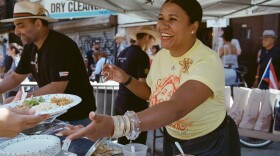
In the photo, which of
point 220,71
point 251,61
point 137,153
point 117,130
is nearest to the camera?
point 117,130

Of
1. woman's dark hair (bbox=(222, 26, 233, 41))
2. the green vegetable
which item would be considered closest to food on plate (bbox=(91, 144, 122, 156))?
the green vegetable

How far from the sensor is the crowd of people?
151 centimetres

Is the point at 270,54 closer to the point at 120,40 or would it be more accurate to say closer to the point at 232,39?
the point at 232,39

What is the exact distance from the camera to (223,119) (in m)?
2.23

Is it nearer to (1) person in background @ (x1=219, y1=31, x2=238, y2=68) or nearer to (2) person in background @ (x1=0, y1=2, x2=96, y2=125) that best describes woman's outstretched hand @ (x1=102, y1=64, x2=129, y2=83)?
(2) person in background @ (x1=0, y1=2, x2=96, y2=125)

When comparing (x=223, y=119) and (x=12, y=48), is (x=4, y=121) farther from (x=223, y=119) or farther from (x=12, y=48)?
(x=12, y=48)

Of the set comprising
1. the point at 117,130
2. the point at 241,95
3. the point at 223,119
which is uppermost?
the point at 117,130

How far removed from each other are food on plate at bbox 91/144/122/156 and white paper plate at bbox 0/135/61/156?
12.1 inches

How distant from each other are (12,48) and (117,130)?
8.73 m

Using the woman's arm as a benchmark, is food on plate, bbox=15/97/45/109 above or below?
below

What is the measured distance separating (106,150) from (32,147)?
468 millimetres

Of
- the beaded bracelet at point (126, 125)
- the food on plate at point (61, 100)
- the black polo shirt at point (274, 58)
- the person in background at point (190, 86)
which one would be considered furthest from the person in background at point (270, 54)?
the beaded bracelet at point (126, 125)

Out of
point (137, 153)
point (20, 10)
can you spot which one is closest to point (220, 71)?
point (137, 153)

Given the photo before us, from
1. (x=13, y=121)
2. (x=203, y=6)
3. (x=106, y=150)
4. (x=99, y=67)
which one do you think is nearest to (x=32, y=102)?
(x=106, y=150)
